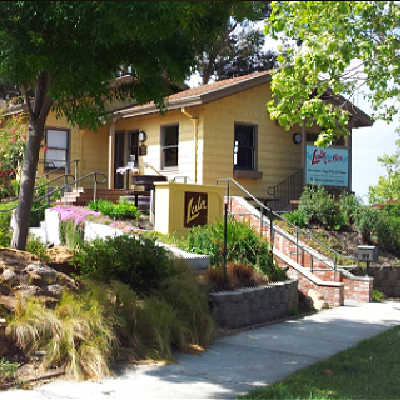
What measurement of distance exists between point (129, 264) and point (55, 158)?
1375cm

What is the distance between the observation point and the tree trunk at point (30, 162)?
8406 millimetres

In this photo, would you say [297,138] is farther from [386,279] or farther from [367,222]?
[386,279]

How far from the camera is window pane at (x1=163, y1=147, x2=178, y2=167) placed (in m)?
19.9

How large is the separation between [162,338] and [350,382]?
2344mm

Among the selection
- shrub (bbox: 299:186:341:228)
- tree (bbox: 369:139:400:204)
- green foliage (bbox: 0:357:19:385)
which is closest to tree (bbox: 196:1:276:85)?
tree (bbox: 369:139:400:204)

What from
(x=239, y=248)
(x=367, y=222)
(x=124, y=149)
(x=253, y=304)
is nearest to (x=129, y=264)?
(x=253, y=304)

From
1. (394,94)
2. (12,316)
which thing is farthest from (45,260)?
(394,94)

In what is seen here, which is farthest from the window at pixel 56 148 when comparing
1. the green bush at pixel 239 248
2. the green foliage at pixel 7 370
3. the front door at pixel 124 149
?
the green foliage at pixel 7 370

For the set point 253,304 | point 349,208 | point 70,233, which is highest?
point 349,208

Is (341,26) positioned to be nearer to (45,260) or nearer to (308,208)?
(45,260)

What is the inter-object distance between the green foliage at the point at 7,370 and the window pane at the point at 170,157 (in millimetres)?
14168

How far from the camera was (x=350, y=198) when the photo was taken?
55.4 ft

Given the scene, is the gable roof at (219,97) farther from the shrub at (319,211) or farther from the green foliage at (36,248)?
the green foliage at (36,248)

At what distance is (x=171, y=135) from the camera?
20.1 meters
